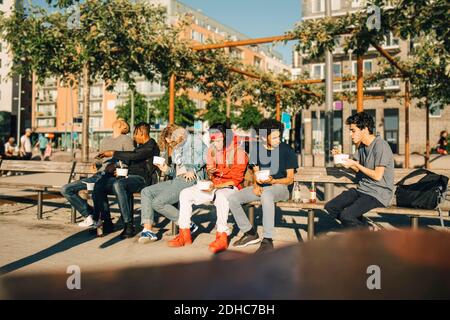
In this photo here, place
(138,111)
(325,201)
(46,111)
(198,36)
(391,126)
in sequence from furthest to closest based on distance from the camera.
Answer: (46,111), (198,36), (138,111), (391,126), (325,201)

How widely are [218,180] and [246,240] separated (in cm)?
93

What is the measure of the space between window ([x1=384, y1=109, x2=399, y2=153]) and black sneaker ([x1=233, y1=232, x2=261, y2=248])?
4273 centimetres

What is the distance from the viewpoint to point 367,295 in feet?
2.46

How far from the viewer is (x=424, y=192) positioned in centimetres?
518

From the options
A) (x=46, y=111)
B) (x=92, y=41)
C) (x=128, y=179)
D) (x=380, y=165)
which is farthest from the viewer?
(x=46, y=111)

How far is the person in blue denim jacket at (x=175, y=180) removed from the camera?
6074 mm

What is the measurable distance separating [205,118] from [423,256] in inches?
1933

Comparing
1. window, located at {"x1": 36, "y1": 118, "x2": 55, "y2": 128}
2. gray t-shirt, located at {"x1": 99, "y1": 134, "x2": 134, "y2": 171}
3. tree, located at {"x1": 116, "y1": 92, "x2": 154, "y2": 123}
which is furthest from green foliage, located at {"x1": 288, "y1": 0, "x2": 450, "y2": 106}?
window, located at {"x1": 36, "y1": 118, "x2": 55, "y2": 128}

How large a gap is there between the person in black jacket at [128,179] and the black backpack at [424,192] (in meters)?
3.49

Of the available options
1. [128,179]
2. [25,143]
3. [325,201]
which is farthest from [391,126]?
[128,179]

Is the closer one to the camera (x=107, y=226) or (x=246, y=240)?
(x=246, y=240)

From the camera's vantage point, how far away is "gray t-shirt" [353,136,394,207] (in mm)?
4996

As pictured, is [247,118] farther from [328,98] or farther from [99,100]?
[328,98]

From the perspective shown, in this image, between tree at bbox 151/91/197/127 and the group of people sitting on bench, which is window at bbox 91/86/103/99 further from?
the group of people sitting on bench
